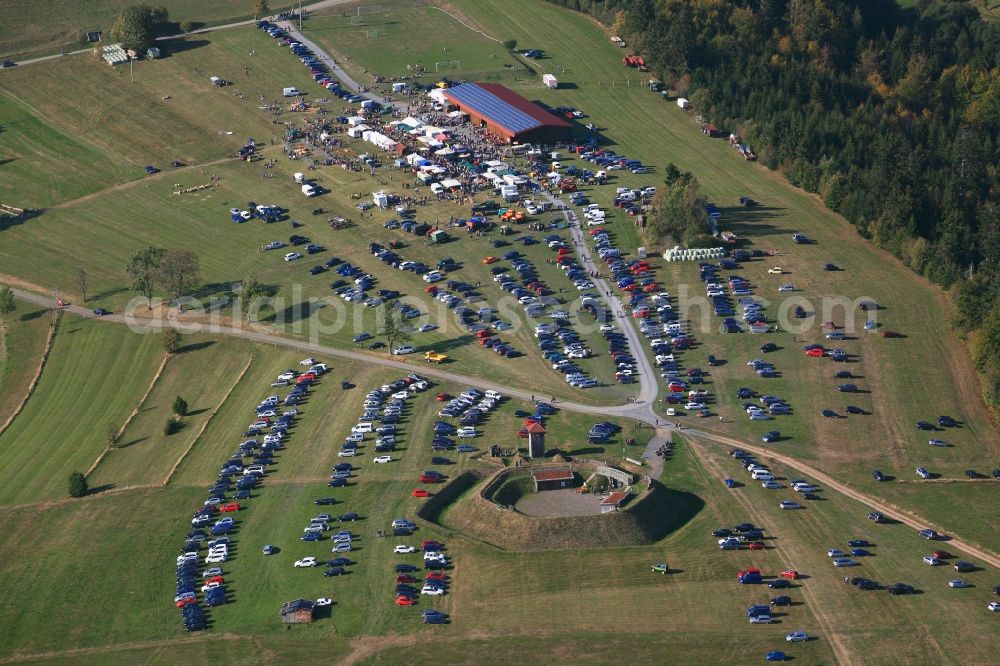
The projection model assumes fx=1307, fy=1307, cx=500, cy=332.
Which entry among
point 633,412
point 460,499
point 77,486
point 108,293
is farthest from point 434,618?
point 108,293

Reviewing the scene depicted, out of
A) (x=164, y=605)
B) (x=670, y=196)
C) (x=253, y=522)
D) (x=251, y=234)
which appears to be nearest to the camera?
(x=164, y=605)

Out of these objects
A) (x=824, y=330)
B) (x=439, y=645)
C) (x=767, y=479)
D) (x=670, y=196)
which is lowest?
(x=439, y=645)

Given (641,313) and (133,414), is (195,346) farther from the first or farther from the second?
(641,313)

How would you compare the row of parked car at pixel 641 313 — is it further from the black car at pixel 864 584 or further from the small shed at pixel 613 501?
the black car at pixel 864 584

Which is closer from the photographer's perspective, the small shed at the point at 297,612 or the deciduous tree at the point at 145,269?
the small shed at the point at 297,612

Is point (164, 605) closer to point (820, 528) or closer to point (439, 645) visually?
point (439, 645)

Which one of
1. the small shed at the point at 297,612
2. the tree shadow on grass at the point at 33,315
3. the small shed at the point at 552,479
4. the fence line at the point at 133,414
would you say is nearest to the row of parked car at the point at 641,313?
the small shed at the point at 552,479

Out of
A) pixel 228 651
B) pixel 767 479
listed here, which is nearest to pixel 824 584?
pixel 767 479
